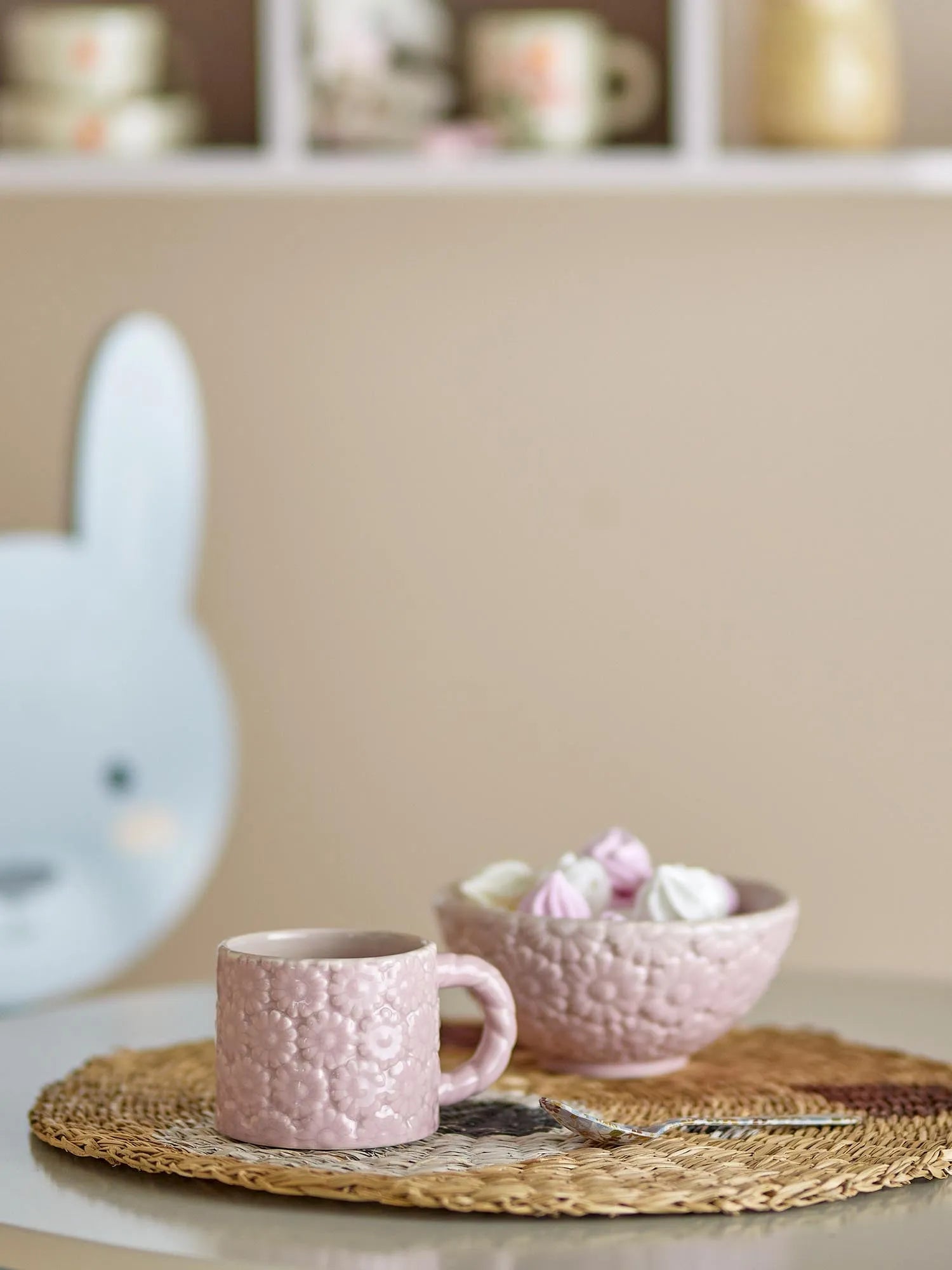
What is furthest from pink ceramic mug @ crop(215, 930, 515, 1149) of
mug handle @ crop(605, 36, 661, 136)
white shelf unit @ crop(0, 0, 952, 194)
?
mug handle @ crop(605, 36, 661, 136)

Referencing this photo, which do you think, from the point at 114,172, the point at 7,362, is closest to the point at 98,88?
the point at 114,172

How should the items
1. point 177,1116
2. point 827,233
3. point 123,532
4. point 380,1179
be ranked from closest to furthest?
point 380,1179
point 177,1116
point 123,532
point 827,233

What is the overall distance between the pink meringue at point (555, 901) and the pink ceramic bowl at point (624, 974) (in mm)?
15

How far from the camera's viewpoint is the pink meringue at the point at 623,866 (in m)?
0.76

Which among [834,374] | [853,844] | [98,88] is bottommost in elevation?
[853,844]

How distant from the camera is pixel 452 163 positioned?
1424 millimetres

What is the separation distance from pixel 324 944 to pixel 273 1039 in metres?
0.08

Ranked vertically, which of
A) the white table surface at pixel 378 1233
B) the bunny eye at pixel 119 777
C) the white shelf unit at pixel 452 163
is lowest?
the bunny eye at pixel 119 777

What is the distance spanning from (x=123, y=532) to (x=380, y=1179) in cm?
90

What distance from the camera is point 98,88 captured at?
144 centimetres

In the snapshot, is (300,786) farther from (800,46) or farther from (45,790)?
(800,46)

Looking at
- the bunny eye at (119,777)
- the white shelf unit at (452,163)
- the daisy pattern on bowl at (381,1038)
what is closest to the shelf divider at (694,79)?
the white shelf unit at (452,163)

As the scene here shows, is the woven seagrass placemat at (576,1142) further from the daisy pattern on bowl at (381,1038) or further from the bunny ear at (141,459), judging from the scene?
the bunny ear at (141,459)

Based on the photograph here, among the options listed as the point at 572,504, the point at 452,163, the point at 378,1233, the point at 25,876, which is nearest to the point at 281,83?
the point at 452,163
